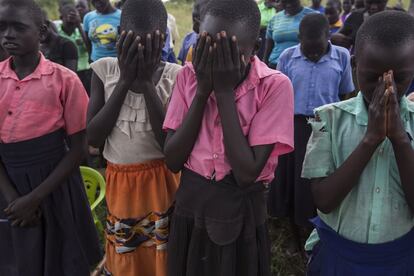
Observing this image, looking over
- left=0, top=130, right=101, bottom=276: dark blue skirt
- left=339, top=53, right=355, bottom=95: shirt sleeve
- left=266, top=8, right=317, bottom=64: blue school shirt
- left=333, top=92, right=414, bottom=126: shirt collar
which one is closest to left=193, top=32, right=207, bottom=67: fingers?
left=333, top=92, right=414, bottom=126: shirt collar

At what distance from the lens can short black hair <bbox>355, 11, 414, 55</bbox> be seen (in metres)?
1.25

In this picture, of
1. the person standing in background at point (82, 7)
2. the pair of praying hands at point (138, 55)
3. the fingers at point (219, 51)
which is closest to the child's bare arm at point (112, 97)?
the pair of praying hands at point (138, 55)

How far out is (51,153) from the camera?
186cm

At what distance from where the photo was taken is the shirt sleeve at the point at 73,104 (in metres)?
1.85

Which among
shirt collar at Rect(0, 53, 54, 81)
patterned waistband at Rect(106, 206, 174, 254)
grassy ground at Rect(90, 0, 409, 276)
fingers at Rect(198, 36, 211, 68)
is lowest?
grassy ground at Rect(90, 0, 409, 276)

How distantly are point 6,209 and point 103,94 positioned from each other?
0.67 m

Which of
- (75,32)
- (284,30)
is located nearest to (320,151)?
(284,30)

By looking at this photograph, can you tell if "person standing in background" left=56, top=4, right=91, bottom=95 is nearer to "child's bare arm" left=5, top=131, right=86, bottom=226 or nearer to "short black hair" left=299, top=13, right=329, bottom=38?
"short black hair" left=299, top=13, right=329, bottom=38

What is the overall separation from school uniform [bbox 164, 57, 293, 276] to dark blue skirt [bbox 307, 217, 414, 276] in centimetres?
25

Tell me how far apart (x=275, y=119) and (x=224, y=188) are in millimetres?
294

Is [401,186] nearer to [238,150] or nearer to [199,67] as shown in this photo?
→ [238,150]

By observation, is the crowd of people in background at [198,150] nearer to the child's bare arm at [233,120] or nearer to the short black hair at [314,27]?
the child's bare arm at [233,120]

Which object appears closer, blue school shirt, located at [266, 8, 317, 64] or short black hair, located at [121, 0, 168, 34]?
short black hair, located at [121, 0, 168, 34]

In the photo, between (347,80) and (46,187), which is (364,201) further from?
(347,80)
